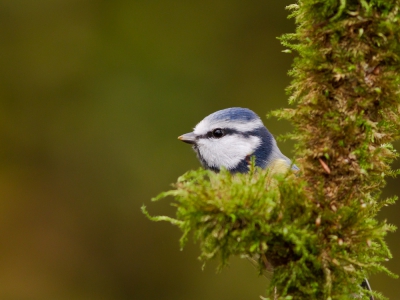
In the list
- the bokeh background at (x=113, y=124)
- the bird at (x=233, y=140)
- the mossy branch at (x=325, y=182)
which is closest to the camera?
the mossy branch at (x=325, y=182)

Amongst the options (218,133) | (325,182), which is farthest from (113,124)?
(325,182)

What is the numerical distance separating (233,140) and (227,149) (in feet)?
0.19

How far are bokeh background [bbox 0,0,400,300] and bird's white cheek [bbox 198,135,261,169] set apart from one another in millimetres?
2521

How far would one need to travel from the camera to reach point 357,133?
1549 mm

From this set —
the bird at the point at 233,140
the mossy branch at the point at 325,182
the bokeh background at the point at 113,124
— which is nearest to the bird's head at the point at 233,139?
the bird at the point at 233,140

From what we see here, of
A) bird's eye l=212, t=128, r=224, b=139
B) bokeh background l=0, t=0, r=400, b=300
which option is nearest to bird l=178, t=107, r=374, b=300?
bird's eye l=212, t=128, r=224, b=139

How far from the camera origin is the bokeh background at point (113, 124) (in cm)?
541

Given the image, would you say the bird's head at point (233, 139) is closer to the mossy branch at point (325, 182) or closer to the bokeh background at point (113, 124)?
the mossy branch at point (325, 182)

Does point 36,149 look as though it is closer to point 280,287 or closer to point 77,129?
point 77,129

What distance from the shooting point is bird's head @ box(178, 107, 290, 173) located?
2729 mm

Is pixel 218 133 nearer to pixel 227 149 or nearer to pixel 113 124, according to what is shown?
pixel 227 149

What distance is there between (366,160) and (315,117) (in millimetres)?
196

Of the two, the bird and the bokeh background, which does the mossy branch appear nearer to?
the bird

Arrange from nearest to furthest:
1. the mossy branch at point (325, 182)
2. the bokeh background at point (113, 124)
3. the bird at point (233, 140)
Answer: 1. the mossy branch at point (325, 182)
2. the bird at point (233, 140)
3. the bokeh background at point (113, 124)
